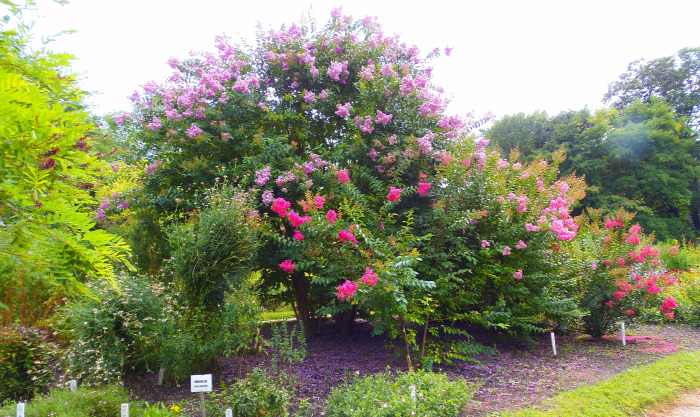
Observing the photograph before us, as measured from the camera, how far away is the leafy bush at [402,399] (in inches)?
126

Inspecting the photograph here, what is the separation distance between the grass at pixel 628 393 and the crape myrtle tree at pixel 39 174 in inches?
146

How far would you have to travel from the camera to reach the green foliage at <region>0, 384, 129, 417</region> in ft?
10.5

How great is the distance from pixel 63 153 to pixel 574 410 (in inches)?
185

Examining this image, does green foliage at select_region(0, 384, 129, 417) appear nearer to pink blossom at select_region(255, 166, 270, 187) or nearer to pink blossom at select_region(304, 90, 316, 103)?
pink blossom at select_region(255, 166, 270, 187)

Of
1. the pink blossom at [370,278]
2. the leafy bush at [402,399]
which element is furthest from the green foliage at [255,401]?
the pink blossom at [370,278]

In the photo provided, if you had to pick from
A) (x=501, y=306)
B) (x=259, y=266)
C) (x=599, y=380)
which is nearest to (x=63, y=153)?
(x=259, y=266)

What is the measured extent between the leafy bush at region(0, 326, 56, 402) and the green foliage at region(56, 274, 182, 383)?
0.25 meters

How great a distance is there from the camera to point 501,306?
208 inches

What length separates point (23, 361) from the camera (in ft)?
13.9

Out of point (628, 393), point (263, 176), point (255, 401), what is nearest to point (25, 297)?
point (263, 176)

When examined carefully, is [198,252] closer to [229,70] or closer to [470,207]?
[229,70]

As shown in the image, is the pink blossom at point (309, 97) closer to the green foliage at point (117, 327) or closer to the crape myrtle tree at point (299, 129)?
the crape myrtle tree at point (299, 129)

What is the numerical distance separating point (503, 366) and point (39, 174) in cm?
561

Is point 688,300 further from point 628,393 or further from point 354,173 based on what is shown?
point 354,173
